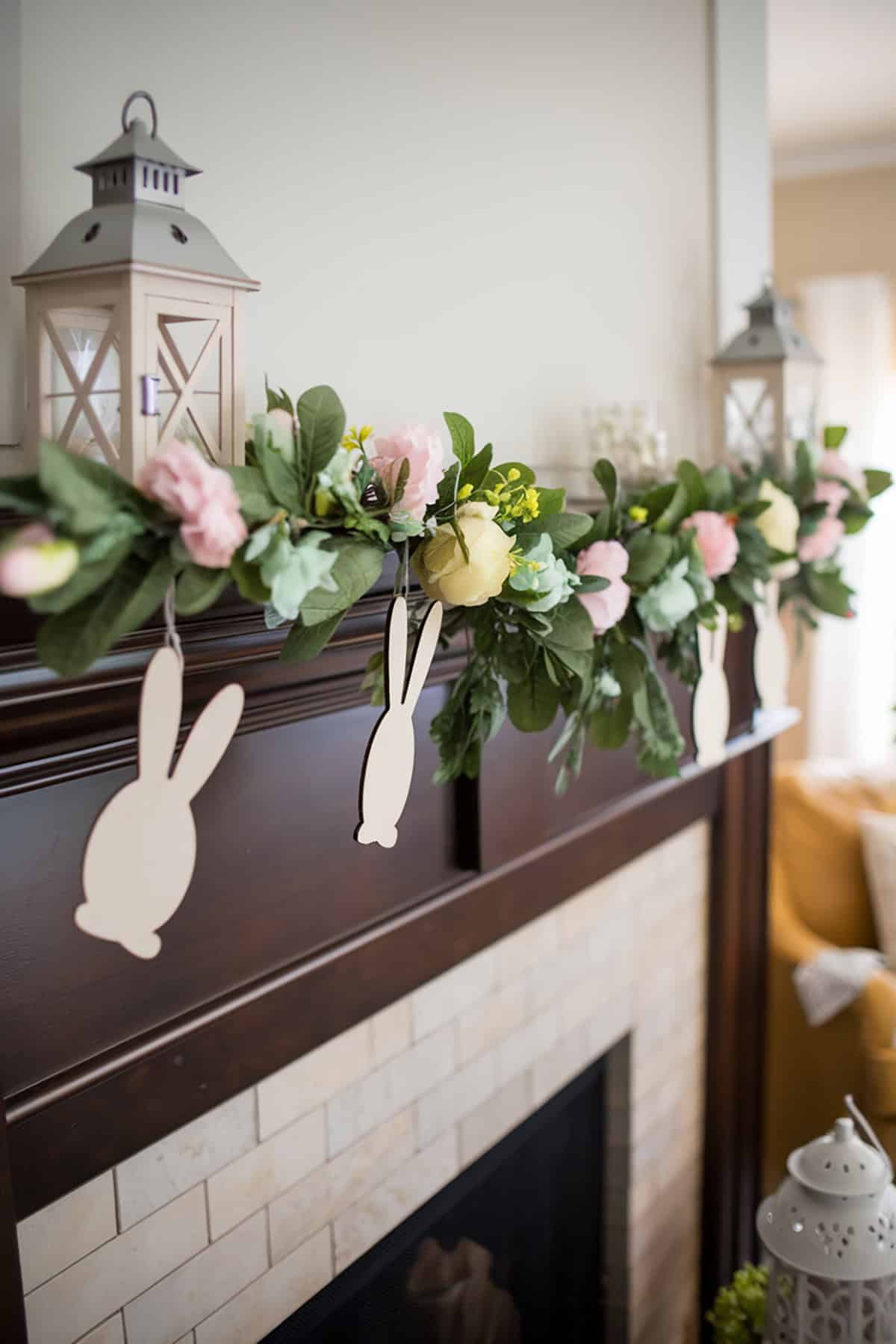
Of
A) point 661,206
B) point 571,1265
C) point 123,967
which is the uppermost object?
point 661,206

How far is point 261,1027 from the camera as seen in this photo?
3.78 ft

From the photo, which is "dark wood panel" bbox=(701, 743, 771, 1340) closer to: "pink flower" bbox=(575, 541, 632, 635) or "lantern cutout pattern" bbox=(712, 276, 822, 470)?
"lantern cutout pattern" bbox=(712, 276, 822, 470)

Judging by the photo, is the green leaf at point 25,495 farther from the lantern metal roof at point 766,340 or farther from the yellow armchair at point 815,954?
the yellow armchair at point 815,954

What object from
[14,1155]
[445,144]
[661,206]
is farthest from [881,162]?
[14,1155]

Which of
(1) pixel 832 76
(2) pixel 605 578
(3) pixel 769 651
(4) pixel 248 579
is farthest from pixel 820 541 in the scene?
(1) pixel 832 76

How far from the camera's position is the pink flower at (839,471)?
183 centimetres

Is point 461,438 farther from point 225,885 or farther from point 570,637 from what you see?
point 225,885

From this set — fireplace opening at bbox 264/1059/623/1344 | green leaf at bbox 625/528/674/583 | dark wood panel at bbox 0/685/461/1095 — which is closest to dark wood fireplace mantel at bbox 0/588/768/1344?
dark wood panel at bbox 0/685/461/1095

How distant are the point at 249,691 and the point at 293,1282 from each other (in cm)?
65

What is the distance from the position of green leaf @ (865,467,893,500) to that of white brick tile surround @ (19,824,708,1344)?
643 millimetres

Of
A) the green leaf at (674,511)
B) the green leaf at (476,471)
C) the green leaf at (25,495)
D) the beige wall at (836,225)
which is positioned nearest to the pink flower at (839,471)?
the green leaf at (674,511)

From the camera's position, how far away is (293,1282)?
1283mm

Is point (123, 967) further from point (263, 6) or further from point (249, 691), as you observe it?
point (263, 6)

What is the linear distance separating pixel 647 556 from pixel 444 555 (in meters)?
0.43
